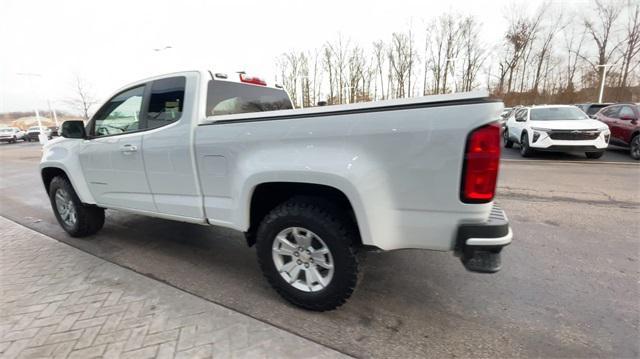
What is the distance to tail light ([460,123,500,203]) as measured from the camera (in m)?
1.87

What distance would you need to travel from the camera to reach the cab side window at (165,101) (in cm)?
312

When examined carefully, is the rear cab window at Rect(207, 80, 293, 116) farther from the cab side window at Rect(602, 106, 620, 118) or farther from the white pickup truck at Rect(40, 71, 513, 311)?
the cab side window at Rect(602, 106, 620, 118)

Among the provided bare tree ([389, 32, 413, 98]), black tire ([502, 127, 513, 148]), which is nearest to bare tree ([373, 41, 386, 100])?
bare tree ([389, 32, 413, 98])

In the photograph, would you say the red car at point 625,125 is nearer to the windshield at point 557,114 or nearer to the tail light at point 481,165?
the windshield at point 557,114

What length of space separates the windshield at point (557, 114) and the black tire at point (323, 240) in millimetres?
10599

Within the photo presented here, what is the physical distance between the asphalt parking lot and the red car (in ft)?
19.7

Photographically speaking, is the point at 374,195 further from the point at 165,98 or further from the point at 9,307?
the point at 9,307

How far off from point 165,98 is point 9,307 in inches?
89.5

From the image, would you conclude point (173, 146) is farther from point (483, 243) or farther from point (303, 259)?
point (483, 243)

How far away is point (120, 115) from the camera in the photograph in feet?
12.2

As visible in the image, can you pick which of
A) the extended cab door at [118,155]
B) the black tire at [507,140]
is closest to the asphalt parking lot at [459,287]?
the extended cab door at [118,155]

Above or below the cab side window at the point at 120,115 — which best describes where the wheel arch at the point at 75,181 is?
below

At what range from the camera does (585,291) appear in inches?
110

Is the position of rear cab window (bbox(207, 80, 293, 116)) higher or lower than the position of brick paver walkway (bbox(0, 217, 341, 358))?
higher
